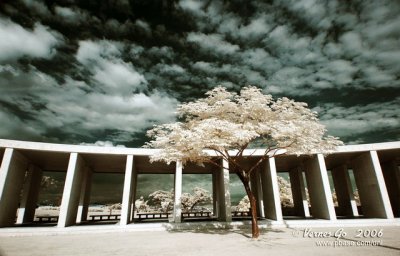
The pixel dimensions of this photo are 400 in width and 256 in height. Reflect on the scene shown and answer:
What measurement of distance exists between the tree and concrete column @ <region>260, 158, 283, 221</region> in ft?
20.5

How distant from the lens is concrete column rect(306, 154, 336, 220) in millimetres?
17812

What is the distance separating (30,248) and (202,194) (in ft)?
150

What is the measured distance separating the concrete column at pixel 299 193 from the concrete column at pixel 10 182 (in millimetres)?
24971

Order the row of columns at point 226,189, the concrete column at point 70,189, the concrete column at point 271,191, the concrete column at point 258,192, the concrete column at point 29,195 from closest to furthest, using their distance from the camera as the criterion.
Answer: the concrete column at point 70,189, the row of columns at point 226,189, the concrete column at point 271,191, the concrete column at point 29,195, the concrete column at point 258,192

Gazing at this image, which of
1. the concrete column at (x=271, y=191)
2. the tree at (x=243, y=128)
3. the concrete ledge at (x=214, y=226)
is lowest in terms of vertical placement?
the concrete ledge at (x=214, y=226)

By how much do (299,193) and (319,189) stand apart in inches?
267

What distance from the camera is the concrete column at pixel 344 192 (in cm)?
2327

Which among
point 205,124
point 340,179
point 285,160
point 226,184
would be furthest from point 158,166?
point 340,179

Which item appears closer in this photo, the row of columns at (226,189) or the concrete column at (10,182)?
the concrete column at (10,182)

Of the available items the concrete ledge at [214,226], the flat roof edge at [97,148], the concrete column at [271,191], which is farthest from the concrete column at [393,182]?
the concrete column at [271,191]

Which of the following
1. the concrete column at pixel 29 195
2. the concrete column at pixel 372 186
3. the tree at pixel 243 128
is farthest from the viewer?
the concrete column at pixel 29 195

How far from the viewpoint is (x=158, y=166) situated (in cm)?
2380

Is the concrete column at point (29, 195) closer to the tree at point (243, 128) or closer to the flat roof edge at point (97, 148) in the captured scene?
the flat roof edge at point (97, 148)

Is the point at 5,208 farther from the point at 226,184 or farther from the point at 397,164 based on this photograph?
the point at 397,164
